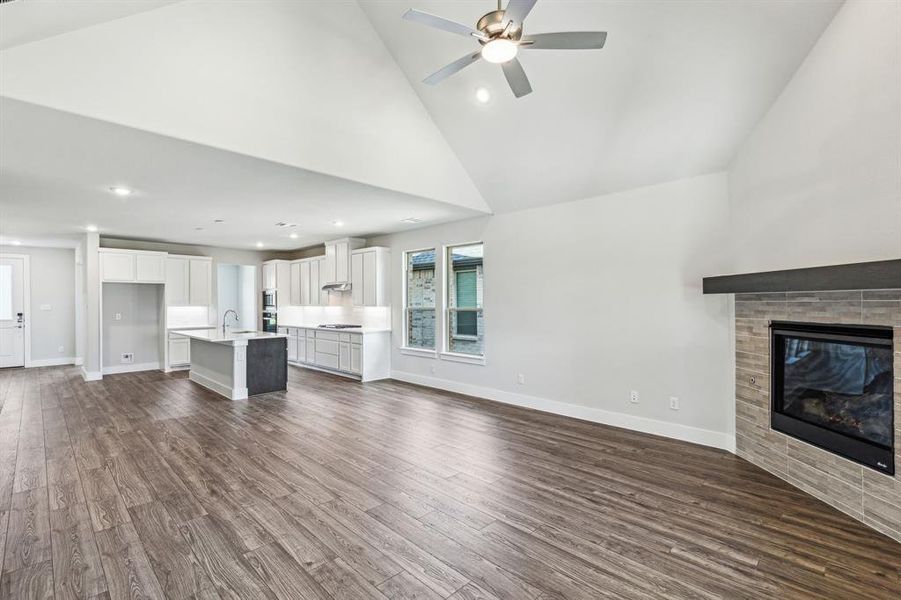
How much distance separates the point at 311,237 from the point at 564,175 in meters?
5.17

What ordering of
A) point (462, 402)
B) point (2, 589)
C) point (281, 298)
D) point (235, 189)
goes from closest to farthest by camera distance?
point (2, 589)
point (235, 189)
point (462, 402)
point (281, 298)

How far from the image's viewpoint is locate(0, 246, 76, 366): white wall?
29.3 ft

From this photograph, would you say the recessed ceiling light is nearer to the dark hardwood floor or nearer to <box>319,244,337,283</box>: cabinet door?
the dark hardwood floor

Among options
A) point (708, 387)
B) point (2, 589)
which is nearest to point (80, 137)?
point (2, 589)

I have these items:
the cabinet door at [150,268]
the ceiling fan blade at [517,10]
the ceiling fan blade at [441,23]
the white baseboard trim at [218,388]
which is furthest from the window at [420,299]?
the cabinet door at [150,268]

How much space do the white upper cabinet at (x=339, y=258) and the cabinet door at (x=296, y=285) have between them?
139 cm

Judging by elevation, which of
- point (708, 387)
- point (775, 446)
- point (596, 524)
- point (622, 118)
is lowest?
point (596, 524)

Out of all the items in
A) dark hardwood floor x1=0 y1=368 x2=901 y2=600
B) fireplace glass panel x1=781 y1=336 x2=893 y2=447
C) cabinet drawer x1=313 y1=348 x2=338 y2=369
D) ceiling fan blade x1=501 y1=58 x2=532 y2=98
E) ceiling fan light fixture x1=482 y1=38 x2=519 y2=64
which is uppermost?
ceiling fan blade x1=501 y1=58 x2=532 y2=98

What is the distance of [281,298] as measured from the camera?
32.5 ft

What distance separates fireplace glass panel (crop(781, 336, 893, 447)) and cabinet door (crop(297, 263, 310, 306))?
8271mm

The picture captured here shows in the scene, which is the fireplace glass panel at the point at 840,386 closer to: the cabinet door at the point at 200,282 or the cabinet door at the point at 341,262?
the cabinet door at the point at 341,262

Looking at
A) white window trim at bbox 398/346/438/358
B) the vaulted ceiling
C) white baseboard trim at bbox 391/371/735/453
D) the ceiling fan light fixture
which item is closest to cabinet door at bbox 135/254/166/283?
the vaulted ceiling

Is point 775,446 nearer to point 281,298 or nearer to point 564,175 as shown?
point 564,175

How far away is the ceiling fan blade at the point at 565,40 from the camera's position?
7.82 feet
